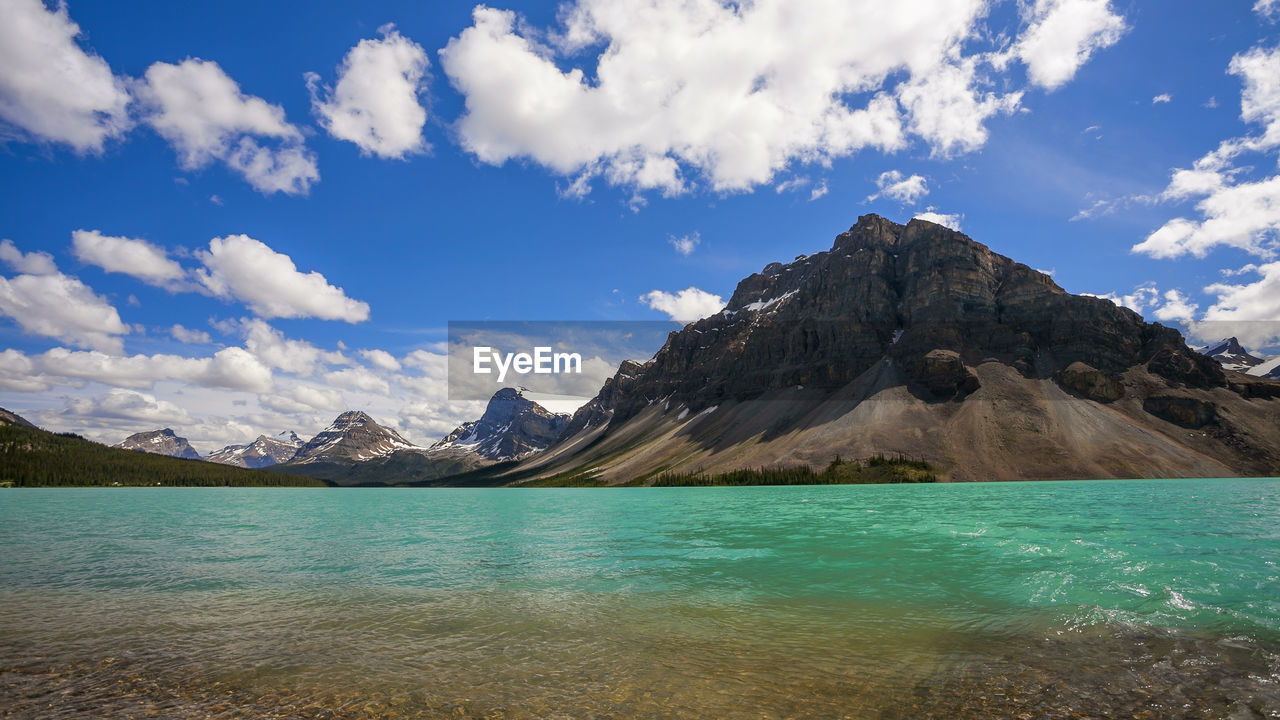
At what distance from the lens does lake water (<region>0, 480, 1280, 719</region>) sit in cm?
1314

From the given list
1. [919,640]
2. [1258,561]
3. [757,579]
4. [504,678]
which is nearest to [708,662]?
[504,678]

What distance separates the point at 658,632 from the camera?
62.2 feet

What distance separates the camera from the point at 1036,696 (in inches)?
513

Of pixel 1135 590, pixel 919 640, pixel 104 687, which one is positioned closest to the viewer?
pixel 104 687

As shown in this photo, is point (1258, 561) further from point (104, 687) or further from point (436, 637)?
point (104, 687)

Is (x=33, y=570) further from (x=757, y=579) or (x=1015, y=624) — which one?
(x=1015, y=624)

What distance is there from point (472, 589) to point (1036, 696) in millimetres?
20831

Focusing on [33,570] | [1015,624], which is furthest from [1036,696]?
[33,570]

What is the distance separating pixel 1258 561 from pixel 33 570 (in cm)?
6080

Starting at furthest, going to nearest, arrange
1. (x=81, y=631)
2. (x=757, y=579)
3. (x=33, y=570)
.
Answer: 1. (x=33, y=570)
2. (x=757, y=579)
3. (x=81, y=631)

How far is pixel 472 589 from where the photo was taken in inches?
1033

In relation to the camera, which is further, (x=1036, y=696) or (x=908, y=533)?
(x=908, y=533)

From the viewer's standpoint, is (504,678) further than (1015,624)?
No

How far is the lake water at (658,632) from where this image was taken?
13141mm
